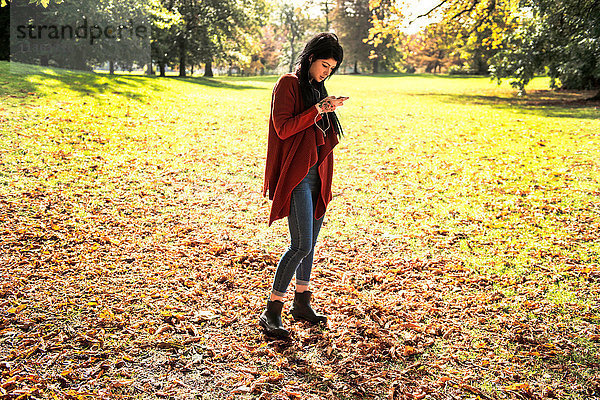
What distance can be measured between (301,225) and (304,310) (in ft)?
2.99

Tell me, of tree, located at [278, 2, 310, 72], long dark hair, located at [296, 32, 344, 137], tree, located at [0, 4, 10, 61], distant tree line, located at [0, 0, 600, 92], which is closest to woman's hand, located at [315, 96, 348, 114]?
long dark hair, located at [296, 32, 344, 137]

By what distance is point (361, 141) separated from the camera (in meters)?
11.3

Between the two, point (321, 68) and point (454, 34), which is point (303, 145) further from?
point (454, 34)

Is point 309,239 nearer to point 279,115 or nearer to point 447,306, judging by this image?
point 279,115

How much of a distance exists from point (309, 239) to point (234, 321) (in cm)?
111

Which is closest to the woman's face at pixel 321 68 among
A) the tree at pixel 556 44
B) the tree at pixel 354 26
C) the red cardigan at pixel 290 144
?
the red cardigan at pixel 290 144

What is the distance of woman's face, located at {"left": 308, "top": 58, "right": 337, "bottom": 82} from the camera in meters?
3.02

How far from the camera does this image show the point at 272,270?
15.4 ft

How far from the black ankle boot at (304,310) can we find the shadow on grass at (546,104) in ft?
44.2

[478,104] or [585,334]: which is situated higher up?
[478,104]

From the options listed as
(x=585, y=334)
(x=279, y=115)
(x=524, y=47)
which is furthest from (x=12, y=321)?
(x=524, y=47)

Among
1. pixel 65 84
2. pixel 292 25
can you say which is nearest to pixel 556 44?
pixel 65 84

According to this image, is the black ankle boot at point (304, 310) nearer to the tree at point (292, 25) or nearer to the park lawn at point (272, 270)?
the park lawn at point (272, 270)

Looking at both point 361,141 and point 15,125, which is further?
A: point 361,141
